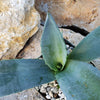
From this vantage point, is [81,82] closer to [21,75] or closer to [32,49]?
[21,75]

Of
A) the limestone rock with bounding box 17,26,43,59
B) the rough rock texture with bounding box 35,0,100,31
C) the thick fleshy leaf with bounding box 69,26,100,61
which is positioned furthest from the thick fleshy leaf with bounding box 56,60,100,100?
the rough rock texture with bounding box 35,0,100,31

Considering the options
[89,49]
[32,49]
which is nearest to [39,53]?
[32,49]

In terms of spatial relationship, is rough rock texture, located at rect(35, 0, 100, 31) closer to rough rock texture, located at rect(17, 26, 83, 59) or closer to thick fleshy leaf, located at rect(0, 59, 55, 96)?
rough rock texture, located at rect(17, 26, 83, 59)

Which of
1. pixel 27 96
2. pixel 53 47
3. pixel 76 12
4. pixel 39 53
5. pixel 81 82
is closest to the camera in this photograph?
pixel 81 82

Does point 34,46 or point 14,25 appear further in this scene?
point 34,46

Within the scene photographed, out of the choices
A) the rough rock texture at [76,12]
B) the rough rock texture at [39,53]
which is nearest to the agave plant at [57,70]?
the rough rock texture at [39,53]
